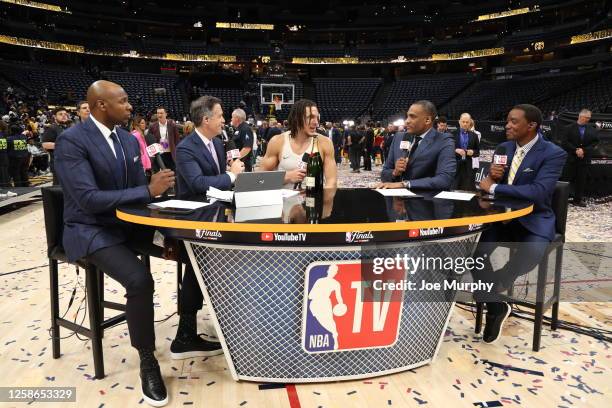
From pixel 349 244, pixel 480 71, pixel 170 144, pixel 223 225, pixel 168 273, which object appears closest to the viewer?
pixel 223 225

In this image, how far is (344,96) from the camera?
30797mm

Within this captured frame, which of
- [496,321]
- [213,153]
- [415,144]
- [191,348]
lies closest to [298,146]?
[213,153]

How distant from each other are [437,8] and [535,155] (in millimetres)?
32412

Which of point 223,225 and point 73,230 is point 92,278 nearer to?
point 73,230

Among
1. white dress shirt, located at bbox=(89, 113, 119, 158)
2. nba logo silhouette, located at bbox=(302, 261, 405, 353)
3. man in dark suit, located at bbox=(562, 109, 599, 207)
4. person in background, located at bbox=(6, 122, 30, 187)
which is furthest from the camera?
person in background, located at bbox=(6, 122, 30, 187)

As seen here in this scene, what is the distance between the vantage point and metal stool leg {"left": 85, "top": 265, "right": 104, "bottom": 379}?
2248mm

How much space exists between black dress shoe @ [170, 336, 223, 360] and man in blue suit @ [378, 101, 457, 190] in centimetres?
147

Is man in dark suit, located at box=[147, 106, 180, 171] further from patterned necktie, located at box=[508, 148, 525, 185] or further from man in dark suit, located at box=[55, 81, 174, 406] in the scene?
patterned necktie, located at box=[508, 148, 525, 185]

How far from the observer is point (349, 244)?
1.92 metres

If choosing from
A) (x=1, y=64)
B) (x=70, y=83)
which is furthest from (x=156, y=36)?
(x=1, y=64)

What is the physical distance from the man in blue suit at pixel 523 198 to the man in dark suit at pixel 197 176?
164cm

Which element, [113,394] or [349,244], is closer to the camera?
[349,244]

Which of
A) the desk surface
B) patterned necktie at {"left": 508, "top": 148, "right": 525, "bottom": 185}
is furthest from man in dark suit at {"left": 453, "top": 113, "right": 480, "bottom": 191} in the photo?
the desk surface

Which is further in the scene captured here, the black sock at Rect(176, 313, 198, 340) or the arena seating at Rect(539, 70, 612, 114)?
the arena seating at Rect(539, 70, 612, 114)
